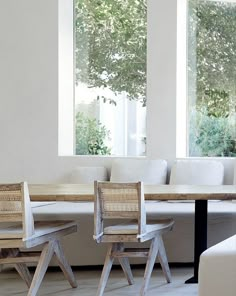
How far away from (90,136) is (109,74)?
0.77 metres

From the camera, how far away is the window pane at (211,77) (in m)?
5.32

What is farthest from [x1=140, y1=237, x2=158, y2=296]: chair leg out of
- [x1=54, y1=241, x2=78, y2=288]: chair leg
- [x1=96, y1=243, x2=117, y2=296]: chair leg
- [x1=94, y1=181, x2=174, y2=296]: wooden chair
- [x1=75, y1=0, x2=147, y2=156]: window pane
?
[x1=75, y1=0, x2=147, y2=156]: window pane

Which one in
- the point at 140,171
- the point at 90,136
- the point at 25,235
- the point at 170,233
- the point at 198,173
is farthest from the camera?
the point at 90,136

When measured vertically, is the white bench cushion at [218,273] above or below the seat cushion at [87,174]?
Result: below

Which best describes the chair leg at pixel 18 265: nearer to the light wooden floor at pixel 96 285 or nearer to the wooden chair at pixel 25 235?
the wooden chair at pixel 25 235

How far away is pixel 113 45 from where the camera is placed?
5465 mm

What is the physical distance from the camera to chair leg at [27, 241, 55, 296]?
9.71 feet

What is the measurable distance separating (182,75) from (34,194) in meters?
2.82

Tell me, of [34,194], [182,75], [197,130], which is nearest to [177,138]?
[197,130]

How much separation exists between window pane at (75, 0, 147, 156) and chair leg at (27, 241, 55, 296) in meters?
2.40

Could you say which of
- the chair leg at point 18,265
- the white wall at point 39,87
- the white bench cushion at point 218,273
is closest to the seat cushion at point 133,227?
the chair leg at point 18,265

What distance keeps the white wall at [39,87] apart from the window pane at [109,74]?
0.37 m

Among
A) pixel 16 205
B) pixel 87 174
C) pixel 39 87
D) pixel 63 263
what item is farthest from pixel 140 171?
pixel 16 205

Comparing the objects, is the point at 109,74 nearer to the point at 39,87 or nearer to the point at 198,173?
the point at 39,87
